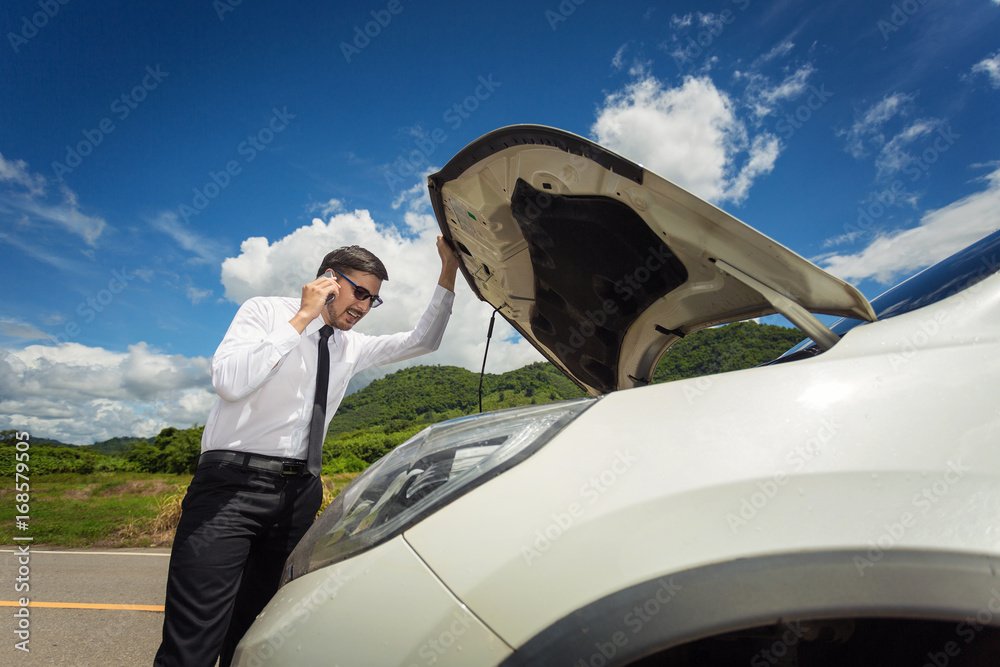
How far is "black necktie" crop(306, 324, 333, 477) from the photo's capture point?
1.94m

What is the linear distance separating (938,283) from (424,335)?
2075 mm

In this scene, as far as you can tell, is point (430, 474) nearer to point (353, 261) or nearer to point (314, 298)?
point (314, 298)

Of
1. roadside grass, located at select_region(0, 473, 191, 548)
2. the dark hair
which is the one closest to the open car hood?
the dark hair

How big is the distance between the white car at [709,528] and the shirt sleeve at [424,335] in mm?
1503

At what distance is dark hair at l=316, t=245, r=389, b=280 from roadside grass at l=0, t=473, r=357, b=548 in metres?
5.95

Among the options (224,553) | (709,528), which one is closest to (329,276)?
(224,553)

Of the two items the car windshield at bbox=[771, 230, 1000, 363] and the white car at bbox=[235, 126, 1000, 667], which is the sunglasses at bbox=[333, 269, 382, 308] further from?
the car windshield at bbox=[771, 230, 1000, 363]

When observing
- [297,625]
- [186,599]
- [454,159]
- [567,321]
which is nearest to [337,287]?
[454,159]

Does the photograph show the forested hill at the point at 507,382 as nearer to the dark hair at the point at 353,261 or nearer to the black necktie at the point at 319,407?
the black necktie at the point at 319,407

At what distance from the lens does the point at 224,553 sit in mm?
1652

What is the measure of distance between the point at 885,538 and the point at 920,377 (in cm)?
32

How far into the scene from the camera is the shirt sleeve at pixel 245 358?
164 centimetres

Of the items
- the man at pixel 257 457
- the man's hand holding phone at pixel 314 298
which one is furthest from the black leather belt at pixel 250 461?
the man's hand holding phone at pixel 314 298

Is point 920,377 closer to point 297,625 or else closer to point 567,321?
point 297,625
